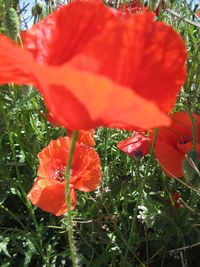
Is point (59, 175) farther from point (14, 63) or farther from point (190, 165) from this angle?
point (14, 63)

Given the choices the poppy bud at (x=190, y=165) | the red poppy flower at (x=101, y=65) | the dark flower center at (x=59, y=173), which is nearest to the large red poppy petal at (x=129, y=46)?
the red poppy flower at (x=101, y=65)

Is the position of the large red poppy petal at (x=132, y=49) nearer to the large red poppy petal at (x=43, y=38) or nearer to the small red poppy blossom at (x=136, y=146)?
the large red poppy petal at (x=43, y=38)

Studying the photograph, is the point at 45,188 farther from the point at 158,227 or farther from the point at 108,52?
the point at 108,52

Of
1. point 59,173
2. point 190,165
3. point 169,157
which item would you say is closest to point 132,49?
point 190,165

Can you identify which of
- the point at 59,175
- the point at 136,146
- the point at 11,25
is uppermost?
the point at 11,25

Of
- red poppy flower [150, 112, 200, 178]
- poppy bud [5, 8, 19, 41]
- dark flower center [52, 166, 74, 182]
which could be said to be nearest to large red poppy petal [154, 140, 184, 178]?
red poppy flower [150, 112, 200, 178]

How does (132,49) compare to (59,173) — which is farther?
(59,173)

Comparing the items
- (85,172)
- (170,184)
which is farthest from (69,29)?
(170,184)

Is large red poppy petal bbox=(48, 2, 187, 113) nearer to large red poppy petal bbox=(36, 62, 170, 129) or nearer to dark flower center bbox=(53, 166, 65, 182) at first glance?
large red poppy petal bbox=(36, 62, 170, 129)
